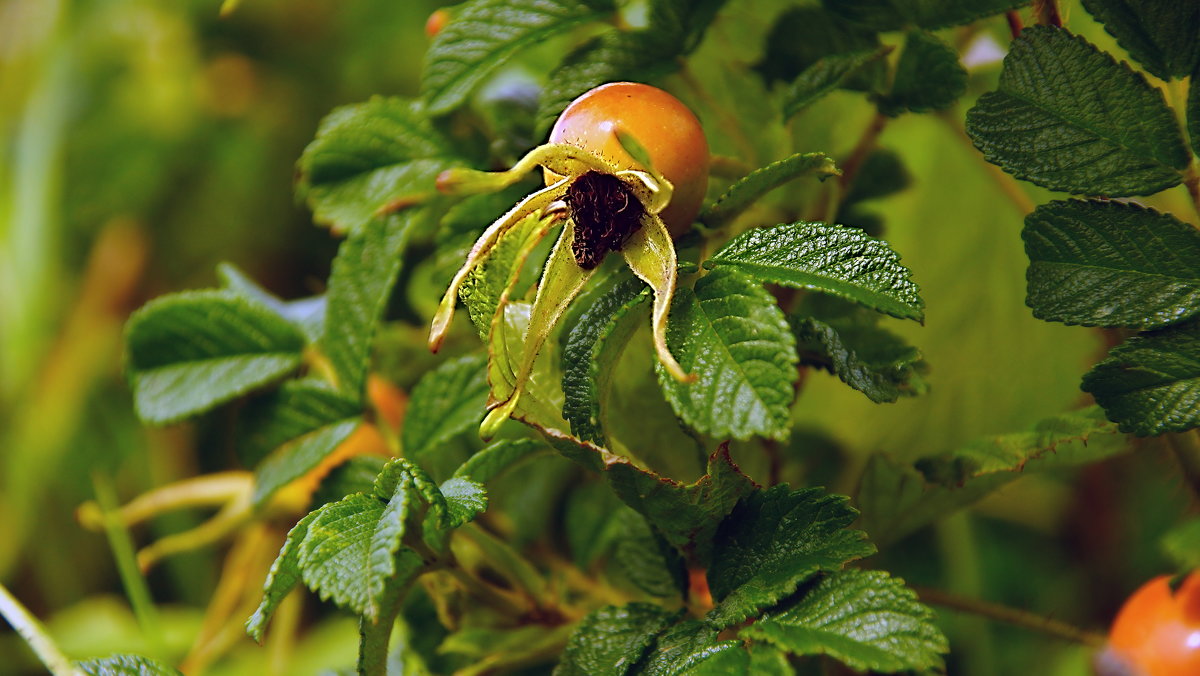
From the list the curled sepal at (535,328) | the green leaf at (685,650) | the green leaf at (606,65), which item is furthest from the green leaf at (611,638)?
the green leaf at (606,65)

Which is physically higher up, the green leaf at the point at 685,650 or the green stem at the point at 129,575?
the green leaf at the point at 685,650

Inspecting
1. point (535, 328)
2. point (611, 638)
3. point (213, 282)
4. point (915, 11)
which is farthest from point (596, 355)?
point (213, 282)

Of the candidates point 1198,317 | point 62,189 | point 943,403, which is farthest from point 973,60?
point 62,189

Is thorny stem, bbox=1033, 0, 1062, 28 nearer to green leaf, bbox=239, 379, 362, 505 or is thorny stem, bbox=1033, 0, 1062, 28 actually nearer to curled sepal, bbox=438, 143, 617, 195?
curled sepal, bbox=438, 143, 617, 195

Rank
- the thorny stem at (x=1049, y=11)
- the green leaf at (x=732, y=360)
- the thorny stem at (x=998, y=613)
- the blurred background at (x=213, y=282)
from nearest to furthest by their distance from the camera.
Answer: the green leaf at (x=732, y=360) < the thorny stem at (x=1049, y=11) < the thorny stem at (x=998, y=613) < the blurred background at (x=213, y=282)

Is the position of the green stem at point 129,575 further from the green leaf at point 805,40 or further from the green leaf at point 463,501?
the green leaf at point 805,40

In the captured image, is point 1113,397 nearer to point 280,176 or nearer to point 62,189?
point 280,176
